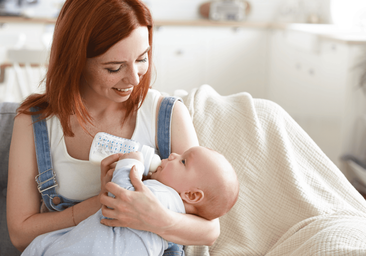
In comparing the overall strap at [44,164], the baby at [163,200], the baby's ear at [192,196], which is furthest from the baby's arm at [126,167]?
the overall strap at [44,164]

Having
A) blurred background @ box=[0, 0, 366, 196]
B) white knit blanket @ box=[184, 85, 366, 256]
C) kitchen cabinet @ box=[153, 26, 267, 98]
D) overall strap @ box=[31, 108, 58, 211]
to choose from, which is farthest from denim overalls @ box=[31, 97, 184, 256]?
kitchen cabinet @ box=[153, 26, 267, 98]

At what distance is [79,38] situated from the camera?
0.96m

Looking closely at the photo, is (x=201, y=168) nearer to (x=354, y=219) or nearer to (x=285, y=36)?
(x=354, y=219)

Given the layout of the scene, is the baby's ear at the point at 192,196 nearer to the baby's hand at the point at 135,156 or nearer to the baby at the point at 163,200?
the baby at the point at 163,200

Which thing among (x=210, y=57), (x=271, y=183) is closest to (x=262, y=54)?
(x=210, y=57)

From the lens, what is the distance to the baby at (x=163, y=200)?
0.91 metres

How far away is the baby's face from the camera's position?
3.17 ft

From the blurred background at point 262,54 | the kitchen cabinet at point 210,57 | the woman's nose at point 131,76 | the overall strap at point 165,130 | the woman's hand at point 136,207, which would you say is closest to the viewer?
the woman's hand at point 136,207

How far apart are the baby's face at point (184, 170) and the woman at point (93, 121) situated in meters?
0.09

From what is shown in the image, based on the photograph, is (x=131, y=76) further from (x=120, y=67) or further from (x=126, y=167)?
(x=126, y=167)

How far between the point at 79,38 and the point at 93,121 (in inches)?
11.9

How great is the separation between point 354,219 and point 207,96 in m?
0.69

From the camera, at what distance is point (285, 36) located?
385 centimetres

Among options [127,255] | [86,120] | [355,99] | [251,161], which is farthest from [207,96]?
[355,99]
